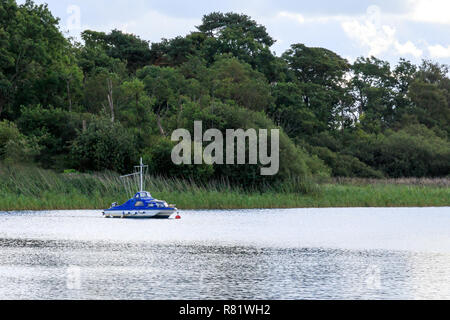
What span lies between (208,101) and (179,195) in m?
27.1

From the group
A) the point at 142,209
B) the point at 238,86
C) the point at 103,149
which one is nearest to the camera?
the point at 142,209

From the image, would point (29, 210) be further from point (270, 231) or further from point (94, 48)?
point (94, 48)

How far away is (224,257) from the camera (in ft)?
90.2

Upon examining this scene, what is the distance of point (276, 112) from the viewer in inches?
3364

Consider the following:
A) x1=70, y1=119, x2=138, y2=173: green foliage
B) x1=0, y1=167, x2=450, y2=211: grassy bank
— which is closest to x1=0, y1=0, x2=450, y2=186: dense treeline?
x1=70, y1=119, x2=138, y2=173: green foliage

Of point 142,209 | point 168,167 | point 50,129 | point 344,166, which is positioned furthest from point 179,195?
point 344,166

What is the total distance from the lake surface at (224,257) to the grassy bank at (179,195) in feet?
6.72

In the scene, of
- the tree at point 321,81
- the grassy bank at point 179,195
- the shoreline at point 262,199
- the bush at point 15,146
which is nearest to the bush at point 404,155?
the tree at point 321,81

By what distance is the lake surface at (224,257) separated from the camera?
2064 centimetres

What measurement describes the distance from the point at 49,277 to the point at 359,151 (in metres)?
66.3

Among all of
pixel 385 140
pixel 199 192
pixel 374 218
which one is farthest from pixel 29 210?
pixel 385 140

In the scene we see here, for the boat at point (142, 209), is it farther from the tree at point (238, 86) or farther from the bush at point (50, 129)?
the tree at point (238, 86)

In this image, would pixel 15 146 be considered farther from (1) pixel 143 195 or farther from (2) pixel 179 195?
(1) pixel 143 195

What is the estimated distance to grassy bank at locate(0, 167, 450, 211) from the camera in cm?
4717
